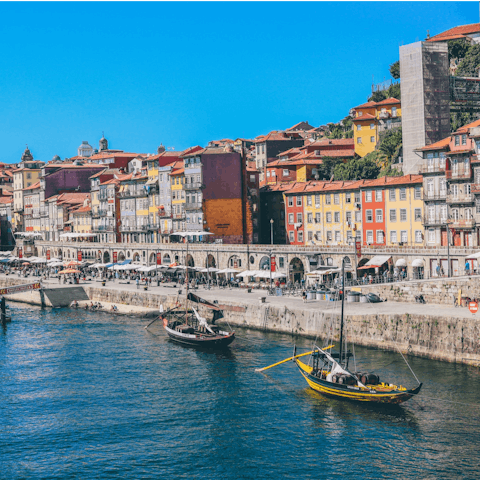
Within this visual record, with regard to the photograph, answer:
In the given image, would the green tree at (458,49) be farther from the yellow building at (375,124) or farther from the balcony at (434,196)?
the balcony at (434,196)

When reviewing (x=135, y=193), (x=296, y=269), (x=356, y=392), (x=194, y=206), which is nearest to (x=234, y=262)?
(x=296, y=269)

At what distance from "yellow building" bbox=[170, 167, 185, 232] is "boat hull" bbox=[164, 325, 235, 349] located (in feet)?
160

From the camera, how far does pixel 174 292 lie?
83.5 m

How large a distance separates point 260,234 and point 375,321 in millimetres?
54034

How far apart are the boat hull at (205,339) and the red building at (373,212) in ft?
104

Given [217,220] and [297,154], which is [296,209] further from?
[297,154]

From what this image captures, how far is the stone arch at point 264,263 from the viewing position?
88.8m

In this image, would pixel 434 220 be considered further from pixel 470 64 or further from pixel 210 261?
pixel 470 64

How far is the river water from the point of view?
1387 inches

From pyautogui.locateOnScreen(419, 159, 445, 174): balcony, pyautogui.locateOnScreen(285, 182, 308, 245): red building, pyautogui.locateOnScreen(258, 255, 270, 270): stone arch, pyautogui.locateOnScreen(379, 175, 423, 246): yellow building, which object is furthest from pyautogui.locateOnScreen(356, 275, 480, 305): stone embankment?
pyautogui.locateOnScreen(285, 182, 308, 245): red building

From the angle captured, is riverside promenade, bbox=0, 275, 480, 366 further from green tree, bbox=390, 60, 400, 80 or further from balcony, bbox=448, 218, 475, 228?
green tree, bbox=390, 60, 400, 80

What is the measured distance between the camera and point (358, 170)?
379 feet

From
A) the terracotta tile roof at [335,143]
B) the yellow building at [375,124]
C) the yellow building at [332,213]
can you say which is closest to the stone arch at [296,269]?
the yellow building at [332,213]

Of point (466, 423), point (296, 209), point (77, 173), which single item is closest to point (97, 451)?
point (466, 423)
